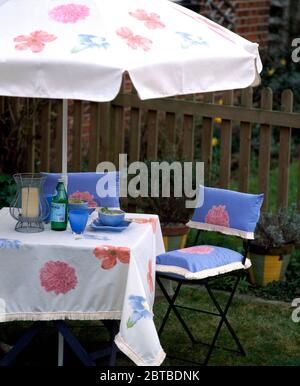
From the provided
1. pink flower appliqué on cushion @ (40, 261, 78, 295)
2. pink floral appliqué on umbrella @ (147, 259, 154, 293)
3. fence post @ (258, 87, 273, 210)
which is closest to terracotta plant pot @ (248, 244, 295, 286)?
fence post @ (258, 87, 273, 210)

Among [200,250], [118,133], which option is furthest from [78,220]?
[118,133]

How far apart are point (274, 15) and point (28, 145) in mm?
4597

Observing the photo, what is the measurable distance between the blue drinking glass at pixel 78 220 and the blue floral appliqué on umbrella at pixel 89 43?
3.02 ft

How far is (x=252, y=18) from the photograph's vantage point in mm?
10617

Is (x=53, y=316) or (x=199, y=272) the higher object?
(x=199, y=272)

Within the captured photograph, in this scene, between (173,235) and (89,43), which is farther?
(173,235)

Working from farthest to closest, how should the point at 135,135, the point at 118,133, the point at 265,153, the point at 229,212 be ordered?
the point at 118,133 → the point at 135,135 → the point at 265,153 → the point at 229,212

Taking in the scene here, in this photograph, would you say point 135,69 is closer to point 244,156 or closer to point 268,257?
point 268,257

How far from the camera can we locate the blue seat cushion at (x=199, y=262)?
15.4 ft

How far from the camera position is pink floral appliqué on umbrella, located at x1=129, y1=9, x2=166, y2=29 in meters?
4.50

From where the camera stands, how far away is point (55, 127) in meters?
8.33

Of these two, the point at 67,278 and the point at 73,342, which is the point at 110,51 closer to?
the point at 67,278

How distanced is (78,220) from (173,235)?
7.23 feet
